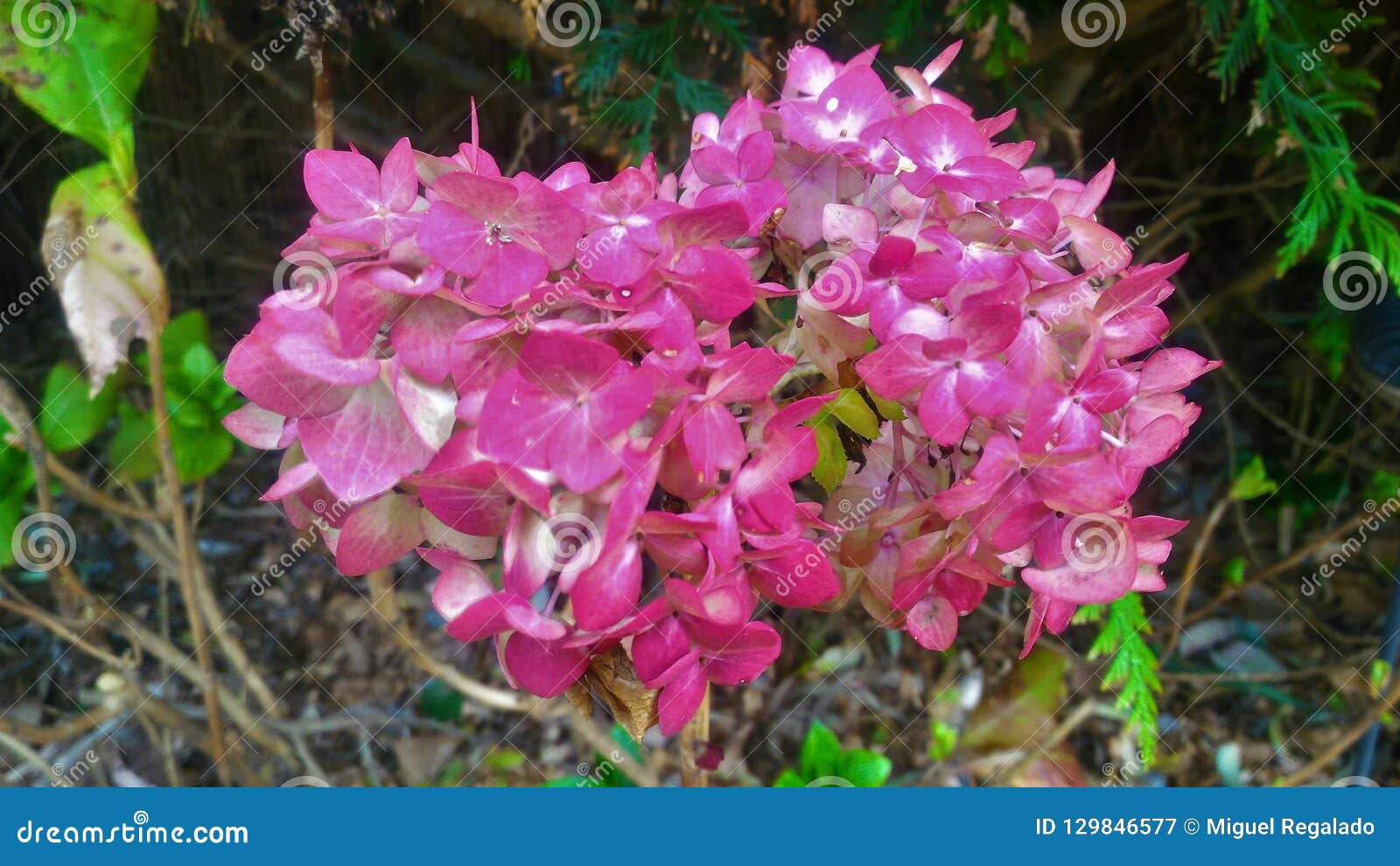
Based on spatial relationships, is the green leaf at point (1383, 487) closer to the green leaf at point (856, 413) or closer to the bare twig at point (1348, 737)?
the bare twig at point (1348, 737)

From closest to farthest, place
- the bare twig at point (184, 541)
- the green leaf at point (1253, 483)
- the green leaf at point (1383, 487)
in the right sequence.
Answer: the bare twig at point (184, 541), the green leaf at point (1253, 483), the green leaf at point (1383, 487)

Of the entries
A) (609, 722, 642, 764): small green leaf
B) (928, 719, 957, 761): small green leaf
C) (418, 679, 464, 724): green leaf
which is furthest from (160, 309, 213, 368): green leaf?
(928, 719, 957, 761): small green leaf

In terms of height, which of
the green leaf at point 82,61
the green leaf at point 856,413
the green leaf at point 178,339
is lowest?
the green leaf at point 178,339

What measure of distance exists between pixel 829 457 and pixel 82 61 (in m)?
0.87

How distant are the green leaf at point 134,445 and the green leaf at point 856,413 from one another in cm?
102

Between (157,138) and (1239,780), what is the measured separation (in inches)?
76.6

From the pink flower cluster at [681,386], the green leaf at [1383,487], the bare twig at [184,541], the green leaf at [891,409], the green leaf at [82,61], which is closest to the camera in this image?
the pink flower cluster at [681,386]

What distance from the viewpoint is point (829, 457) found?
621 mm

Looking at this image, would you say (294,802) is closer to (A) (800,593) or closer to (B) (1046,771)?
(A) (800,593)

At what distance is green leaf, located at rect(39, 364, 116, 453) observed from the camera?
1169 mm

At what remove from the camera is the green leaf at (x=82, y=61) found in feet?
3.06

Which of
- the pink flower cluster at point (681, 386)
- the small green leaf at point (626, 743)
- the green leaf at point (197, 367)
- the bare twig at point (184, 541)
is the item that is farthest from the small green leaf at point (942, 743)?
the green leaf at point (197, 367)

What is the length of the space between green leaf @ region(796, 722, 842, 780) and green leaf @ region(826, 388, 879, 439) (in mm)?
665

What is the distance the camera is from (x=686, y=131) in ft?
3.86
